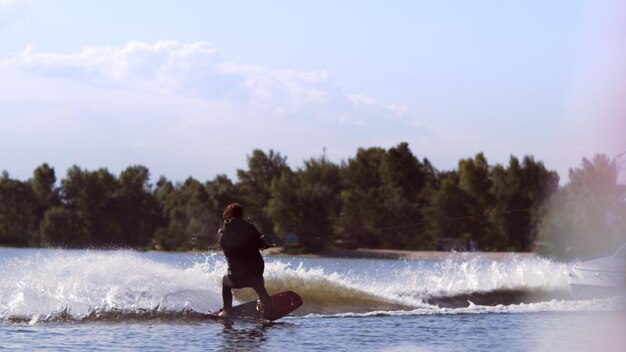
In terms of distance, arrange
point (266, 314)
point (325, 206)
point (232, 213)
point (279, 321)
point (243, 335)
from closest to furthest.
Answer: point (243, 335), point (232, 213), point (266, 314), point (279, 321), point (325, 206)

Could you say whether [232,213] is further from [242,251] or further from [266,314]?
[266,314]

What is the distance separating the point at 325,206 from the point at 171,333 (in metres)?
115

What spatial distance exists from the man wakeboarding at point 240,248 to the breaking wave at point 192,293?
1.82 meters

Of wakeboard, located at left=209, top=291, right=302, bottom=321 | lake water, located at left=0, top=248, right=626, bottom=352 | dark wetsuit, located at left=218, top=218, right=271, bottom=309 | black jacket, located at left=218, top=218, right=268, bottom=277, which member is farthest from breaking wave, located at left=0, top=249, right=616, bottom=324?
black jacket, located at left=218, top=218, right=268, bottom=277

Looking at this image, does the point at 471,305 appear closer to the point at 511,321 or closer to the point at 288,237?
the point at 511,321

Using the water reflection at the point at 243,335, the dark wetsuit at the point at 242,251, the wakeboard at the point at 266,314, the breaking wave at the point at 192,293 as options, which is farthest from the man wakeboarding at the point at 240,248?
the breaking wave at the point at 192,293

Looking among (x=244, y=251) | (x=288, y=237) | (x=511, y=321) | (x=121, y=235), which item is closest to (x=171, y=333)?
(x=244, y=251)

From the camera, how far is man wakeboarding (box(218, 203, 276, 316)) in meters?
22.8

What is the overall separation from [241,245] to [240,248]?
66mm

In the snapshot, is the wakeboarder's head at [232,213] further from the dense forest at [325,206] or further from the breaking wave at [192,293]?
the dense forest at [325,206]

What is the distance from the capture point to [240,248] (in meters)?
22.9

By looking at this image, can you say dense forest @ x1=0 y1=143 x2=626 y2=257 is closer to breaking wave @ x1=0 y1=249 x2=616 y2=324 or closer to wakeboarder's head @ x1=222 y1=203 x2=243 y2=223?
breaking wave @ x1=0 y1=249 x2=616 y2=324

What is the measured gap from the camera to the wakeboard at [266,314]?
23844mm

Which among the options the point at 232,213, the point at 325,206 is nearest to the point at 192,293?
the point at 232,213
